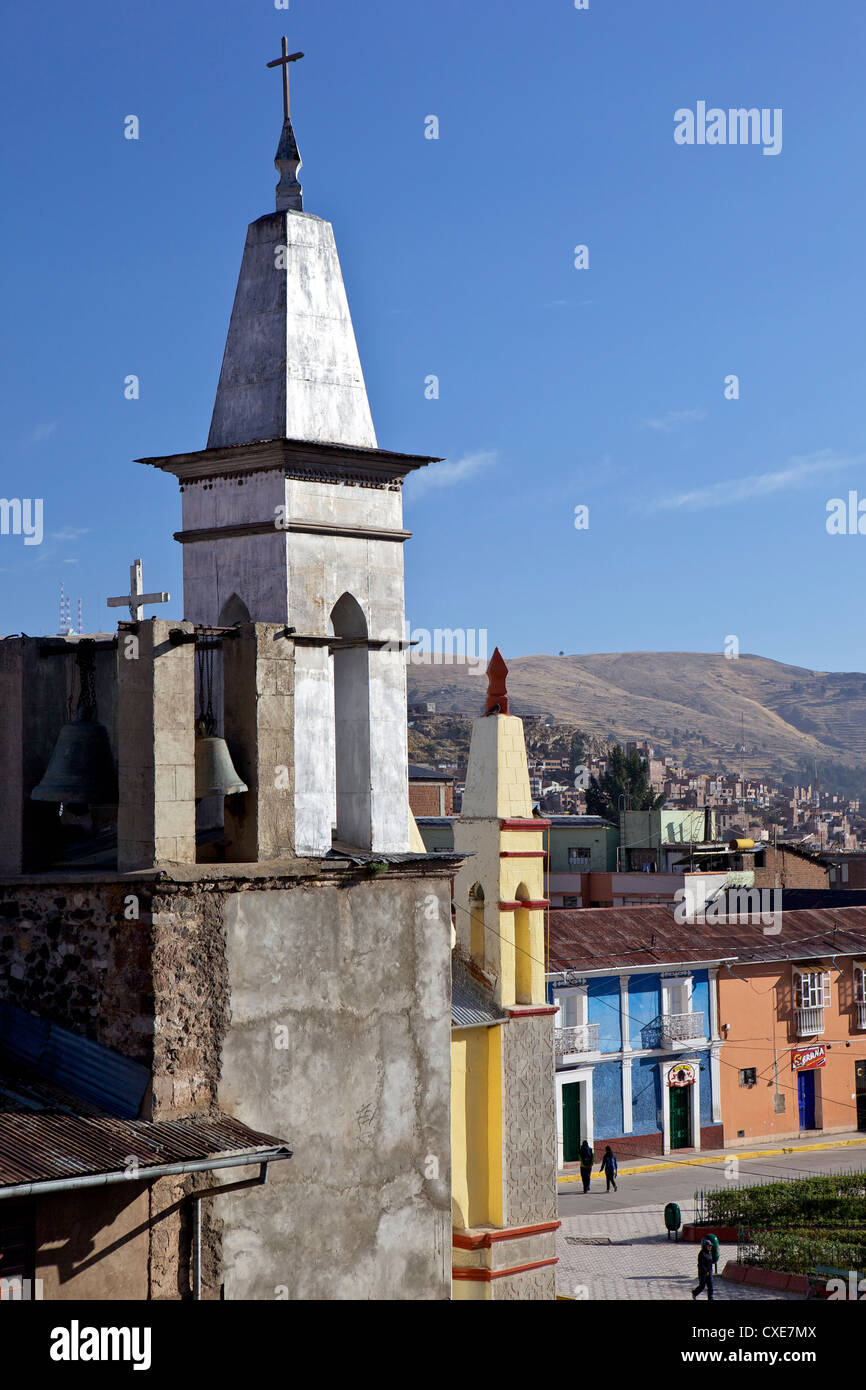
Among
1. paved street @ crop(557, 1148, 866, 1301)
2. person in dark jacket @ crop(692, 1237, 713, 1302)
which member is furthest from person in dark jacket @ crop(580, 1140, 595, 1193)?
person in dark jacket @ crop(692, 1237, 713, 1302)

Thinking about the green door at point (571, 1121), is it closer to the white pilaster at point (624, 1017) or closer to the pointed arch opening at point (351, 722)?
the white pilaster at point (624, 1017)

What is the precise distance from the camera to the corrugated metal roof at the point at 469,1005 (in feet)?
75.8

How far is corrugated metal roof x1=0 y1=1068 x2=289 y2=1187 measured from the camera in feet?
35.0

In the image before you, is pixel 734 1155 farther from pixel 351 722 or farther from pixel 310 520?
pixel 310 520

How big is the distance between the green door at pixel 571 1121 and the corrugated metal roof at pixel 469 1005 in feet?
64.6

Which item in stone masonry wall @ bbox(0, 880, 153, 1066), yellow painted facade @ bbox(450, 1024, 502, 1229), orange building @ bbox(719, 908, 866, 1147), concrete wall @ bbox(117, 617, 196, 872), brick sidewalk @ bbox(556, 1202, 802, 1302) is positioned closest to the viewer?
stone masonry wall @ bbox(0, 880, 153, 1066)

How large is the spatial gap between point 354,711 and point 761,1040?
35.6 meters

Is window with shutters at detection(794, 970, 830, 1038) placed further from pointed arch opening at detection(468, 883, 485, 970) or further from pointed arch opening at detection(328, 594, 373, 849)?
pointed arch opening at detection(328, 594, 373, 849)

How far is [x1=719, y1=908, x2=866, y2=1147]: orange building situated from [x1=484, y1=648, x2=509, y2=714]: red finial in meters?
25.3

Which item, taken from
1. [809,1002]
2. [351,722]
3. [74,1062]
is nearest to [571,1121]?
[809,1002]

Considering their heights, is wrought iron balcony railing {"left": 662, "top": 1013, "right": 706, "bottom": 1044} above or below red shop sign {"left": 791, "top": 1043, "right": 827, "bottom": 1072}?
above

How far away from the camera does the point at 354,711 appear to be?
15648mm
